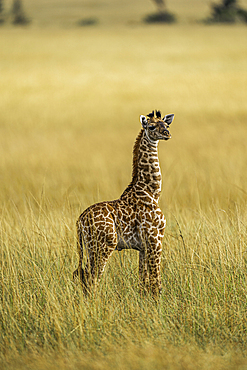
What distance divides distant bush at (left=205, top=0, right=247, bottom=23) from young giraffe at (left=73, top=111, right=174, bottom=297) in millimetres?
65226

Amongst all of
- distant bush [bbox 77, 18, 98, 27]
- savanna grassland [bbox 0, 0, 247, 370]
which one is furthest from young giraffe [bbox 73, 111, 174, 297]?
distant bush [bbox 77, 18, 98, 27]

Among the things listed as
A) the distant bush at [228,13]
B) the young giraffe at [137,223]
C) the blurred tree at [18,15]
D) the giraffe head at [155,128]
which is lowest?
the young giraffe at [137,223]

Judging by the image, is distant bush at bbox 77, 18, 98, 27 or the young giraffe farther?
distant bush at bbox 77, 18, 98, 27

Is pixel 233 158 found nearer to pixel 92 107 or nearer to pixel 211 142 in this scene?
pixel 211 142

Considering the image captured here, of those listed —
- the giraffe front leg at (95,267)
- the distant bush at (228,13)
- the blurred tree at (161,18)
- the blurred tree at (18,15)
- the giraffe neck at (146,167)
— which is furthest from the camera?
the blurred tree at (18,15)

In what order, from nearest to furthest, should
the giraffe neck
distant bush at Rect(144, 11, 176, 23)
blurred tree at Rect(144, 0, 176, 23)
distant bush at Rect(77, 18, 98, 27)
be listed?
the giraffe neck < distant bush at Rect(77, 18, 98, 27) < blurred tree at Rect(144, 0, 176, 23) < distant bush at Rect(144, 11, 176, 23)

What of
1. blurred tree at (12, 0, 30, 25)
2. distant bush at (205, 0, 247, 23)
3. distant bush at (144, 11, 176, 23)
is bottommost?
distant bush at (205, 0, 247, 23)

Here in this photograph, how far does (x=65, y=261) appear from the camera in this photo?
419 centimetres

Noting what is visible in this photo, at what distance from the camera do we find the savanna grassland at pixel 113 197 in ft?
10.3

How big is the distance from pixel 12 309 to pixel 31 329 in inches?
13.5

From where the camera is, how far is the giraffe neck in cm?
324

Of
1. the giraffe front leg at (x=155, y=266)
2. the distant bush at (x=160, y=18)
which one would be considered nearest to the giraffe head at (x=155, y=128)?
the giraffe front leg at (x=155, y=266)

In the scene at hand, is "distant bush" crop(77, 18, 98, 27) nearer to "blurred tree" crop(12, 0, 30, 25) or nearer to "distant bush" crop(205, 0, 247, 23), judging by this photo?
"blurred tree" crop(12, 0, 30, 25)

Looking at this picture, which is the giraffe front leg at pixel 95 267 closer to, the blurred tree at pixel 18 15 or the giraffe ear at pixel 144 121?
the giraffe ear at pixel 144 121
